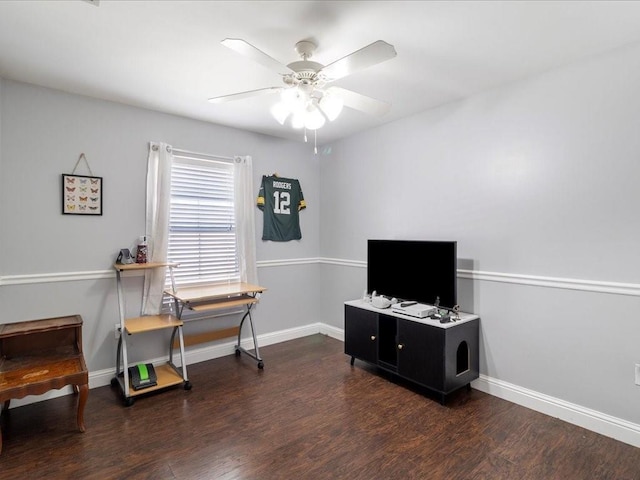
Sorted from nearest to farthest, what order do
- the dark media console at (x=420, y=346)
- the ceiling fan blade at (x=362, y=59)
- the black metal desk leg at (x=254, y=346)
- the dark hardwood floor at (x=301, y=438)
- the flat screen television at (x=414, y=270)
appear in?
the ceiling fan blade at (x=362, y=59) < the dark hardwood floor at (x=301, y=438) < the dark media console at (x=420, y=346) < the flat screen television at (x=414, y=270) < the black metal desk leg at (x=254, y=346)

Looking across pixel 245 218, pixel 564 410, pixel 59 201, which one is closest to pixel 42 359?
pixel 59 201

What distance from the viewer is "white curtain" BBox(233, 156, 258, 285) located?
385 centimetres

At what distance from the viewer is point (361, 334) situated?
11.1ft

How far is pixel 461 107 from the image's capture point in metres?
3.08

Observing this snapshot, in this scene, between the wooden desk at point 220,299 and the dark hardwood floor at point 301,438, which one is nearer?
the dark hardwood floor at point 301,438

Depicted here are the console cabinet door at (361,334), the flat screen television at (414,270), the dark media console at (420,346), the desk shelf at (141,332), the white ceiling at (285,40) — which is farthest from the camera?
the console cabinet door at (361,334)

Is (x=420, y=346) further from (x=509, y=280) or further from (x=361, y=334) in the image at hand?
(x=509, y=280)

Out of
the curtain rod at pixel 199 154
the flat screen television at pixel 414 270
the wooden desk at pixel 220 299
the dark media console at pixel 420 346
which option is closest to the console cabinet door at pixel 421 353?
the dark media console at pixel 420 346

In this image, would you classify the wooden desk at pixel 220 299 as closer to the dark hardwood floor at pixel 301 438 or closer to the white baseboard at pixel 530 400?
the white baseboard at pixel 530 400

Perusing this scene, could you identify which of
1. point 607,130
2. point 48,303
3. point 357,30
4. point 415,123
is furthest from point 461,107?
point 48,303

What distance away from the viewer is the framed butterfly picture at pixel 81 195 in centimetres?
288

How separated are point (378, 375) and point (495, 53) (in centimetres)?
277

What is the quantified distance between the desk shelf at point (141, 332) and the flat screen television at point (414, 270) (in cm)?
192

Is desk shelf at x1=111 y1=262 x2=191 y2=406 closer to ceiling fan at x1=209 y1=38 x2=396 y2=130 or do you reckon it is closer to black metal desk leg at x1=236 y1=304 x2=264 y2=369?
black metal desk leg at x1=236 y1=304 x2=264 y2=369
